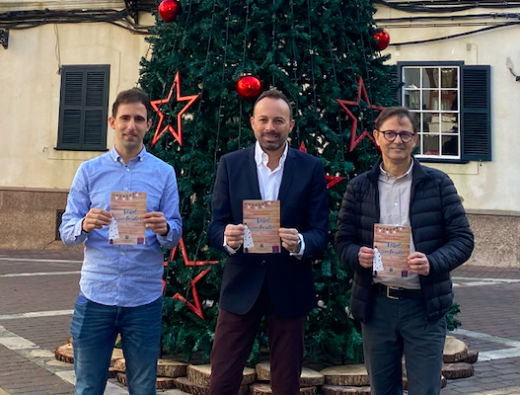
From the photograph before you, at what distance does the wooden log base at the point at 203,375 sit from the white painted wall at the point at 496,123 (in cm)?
977

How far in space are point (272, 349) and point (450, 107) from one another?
11.1 meters

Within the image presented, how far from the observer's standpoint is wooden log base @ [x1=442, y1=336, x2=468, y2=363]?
206 inches

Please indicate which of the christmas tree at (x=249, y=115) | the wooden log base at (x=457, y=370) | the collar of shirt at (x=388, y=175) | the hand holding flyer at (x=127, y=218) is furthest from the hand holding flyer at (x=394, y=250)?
the wooden log base at (x=457, y=370)

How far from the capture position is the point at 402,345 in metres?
3.28

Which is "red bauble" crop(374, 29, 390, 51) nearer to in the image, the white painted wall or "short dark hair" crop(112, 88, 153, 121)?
"short dark hair" crop(112, 88, 153, 121)

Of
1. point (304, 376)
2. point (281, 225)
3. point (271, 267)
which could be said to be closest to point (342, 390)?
point (304, 376)

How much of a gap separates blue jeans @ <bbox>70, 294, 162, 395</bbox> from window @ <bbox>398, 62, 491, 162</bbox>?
439 inches

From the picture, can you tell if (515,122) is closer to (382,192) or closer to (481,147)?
(481,147)

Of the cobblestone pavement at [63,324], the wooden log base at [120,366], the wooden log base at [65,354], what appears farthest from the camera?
the wooden log base at [65,354]

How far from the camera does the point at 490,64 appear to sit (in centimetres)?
1320

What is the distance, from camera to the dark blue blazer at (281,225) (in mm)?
3342

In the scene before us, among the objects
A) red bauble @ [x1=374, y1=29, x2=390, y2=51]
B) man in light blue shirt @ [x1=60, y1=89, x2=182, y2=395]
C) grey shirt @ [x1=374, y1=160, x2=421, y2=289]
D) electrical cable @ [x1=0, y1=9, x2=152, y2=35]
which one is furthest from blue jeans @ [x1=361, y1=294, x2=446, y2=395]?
electrical cable @ [x1=0, y1=9, x2=152, y2=35]

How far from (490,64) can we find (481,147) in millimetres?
1731

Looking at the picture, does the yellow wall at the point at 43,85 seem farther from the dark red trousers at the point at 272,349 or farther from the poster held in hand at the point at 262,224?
the poster held in hand at the point at 262,224
